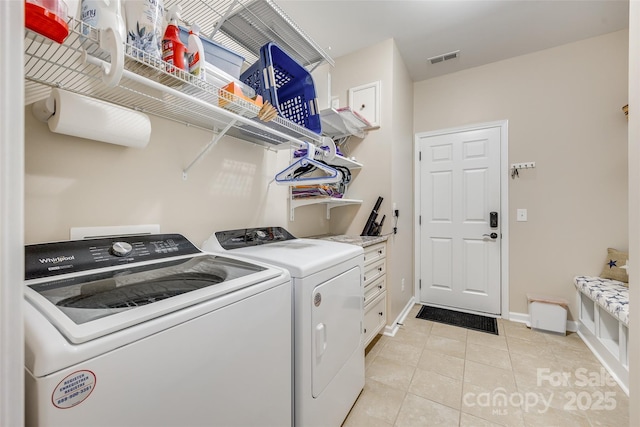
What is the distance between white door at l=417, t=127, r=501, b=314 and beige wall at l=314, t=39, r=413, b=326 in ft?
1.22

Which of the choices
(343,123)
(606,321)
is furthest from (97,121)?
(606,321)

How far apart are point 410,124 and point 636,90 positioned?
2.38 m

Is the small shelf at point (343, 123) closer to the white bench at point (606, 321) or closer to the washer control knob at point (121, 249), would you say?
the washer control knob at point (121, 249)

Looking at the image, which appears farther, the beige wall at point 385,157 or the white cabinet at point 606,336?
the beige wall at point 385,157

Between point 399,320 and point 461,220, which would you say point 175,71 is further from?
point 461,220

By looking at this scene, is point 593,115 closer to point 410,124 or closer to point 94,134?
point 410,124

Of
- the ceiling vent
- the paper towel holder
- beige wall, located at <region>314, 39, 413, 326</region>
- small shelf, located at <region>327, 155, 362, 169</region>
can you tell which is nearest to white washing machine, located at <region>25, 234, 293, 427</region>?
the paper towel holder

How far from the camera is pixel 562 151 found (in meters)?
2.58

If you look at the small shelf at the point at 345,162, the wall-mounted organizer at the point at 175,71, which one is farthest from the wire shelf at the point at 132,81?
the small shelf at the point at 345,162

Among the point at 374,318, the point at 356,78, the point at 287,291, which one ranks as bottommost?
the point at 374,318

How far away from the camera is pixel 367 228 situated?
2.54 m

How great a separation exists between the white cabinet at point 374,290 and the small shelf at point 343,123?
3.68ft

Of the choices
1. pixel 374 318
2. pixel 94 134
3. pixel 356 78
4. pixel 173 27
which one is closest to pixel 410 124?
pixel 356 78

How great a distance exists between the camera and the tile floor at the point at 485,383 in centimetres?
147
